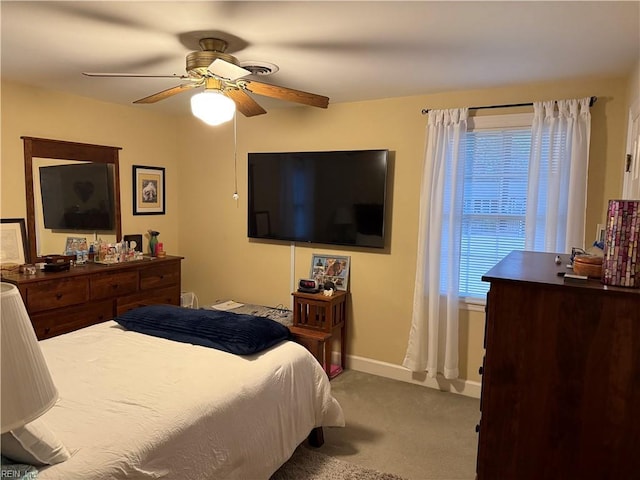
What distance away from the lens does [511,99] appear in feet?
10.3

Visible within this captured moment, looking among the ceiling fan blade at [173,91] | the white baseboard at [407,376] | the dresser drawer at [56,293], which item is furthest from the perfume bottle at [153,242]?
the white baseboard at [407,376]

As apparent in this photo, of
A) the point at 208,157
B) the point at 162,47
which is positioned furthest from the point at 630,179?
the point at 208,157

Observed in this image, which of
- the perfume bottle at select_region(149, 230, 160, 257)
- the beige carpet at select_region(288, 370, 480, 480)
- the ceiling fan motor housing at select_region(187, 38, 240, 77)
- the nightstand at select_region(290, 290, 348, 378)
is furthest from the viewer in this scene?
the perfume bottle at select_region(149, 230, 160, 257)

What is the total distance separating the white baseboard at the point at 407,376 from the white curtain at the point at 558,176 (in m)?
Answer: 1.22

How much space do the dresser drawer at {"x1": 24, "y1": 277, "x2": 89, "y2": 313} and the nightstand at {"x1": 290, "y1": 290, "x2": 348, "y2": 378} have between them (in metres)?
1.66

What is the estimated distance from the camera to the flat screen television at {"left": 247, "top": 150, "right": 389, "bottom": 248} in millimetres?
3615

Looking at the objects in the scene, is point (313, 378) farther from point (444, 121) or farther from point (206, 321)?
point (444, 121)

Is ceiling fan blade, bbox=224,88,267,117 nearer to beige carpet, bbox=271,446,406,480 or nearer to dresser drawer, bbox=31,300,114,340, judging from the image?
dresser drawer, bbox=31,300,114,340

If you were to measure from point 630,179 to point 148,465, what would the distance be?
2705mm

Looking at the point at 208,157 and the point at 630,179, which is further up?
the point at 208,157

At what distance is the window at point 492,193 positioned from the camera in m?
3.17

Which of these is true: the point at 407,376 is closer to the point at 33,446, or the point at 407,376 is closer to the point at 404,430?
the point at 404,430


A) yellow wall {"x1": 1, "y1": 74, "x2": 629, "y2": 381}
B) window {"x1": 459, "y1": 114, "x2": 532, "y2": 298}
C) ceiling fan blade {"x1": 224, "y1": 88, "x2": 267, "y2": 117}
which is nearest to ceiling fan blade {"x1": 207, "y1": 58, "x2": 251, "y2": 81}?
ceiling fan blade {"x1": 224, "y1": 88, "x2": 267, "y2": 117}

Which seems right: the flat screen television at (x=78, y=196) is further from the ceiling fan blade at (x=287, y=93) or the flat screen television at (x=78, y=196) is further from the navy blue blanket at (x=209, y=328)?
the ceiling fan blade at (x=287, y=93)
